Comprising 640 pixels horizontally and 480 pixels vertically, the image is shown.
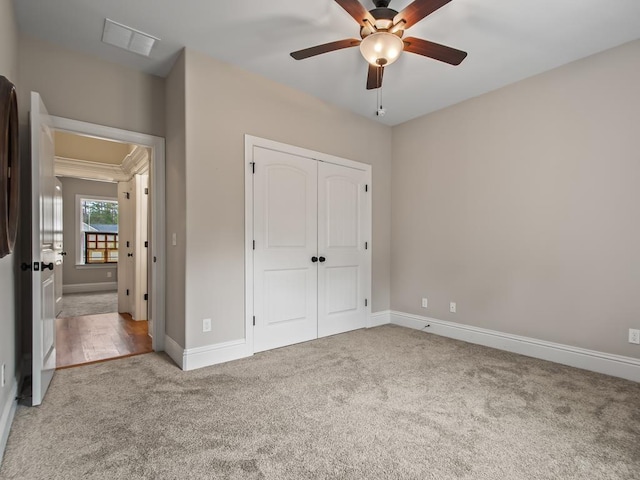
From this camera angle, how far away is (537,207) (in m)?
3.23

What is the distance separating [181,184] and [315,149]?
156 centimetres

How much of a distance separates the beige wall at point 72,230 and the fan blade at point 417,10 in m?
7.75

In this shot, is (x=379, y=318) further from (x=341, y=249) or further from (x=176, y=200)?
(x=176, y=200)

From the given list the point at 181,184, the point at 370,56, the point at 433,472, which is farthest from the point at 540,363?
the point at 181,184

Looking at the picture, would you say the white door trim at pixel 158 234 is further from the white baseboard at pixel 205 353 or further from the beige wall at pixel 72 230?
the beige wall at pixel 72 230

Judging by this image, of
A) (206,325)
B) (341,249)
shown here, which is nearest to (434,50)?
(341,249)

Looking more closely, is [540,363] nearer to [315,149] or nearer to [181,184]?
[315,149]

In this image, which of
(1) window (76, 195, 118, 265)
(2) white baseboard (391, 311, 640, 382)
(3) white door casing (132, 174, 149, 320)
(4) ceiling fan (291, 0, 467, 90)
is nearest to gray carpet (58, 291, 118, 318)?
(1) window (76, 195, 118, 265)

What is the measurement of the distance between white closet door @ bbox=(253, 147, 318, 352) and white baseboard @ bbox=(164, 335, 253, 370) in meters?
0.19

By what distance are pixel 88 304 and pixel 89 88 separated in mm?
4308

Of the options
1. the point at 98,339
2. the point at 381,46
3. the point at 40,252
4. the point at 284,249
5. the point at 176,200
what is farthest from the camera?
the point at 98,339

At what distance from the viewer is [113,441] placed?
5.95 feet

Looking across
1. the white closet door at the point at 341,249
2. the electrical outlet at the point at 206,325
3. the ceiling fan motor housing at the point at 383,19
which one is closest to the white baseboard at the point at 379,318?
the white closet door at the point at 341,249

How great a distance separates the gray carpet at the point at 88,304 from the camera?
5191 millimetres
